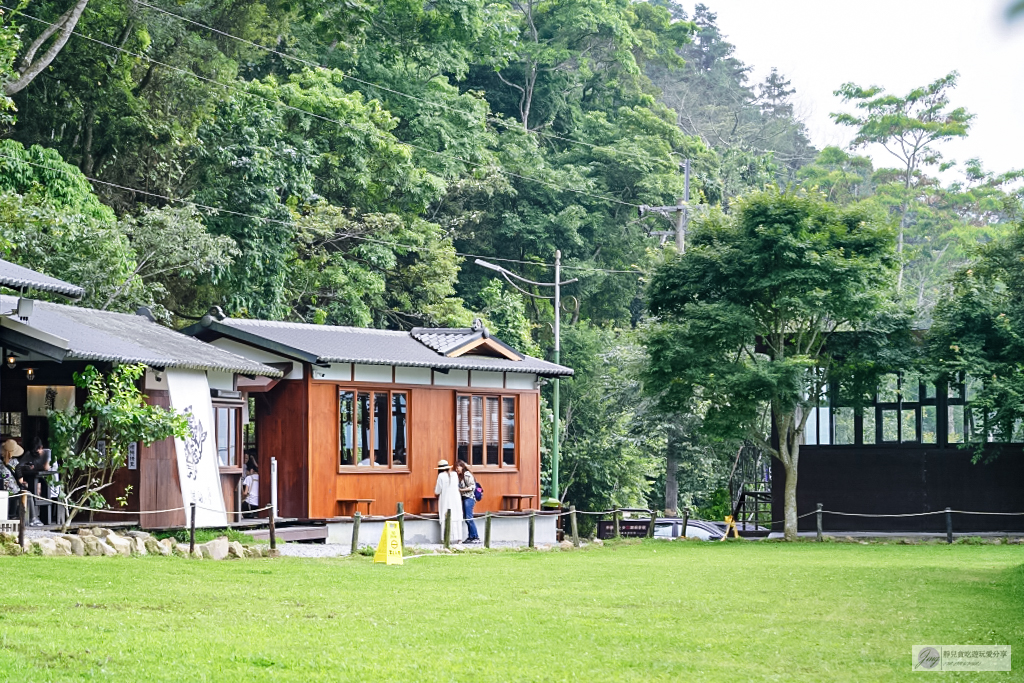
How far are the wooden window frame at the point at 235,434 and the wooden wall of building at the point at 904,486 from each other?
12879 mm

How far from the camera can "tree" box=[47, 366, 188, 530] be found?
1942 centimetres

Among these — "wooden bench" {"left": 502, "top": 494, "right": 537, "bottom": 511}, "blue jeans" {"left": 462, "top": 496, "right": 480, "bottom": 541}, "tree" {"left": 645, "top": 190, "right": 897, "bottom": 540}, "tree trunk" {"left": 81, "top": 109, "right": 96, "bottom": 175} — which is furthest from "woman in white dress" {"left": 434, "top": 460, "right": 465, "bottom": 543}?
"tree trunk" {"left": 81, "top": 109, "right": 96, "bottom": 175}

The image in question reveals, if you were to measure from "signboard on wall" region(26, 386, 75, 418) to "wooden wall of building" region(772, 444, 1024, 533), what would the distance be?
16224 mm

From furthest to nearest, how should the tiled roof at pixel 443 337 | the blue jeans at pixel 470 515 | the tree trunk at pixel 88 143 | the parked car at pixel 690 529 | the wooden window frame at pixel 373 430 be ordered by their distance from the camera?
the tree trunk at pixel 88 143 < the parked car at pixel 690 529 < the tiled roof at pixel 443 337 < the wooden window frame at pixel 373 430 < the blue jeans at pixel 470 515

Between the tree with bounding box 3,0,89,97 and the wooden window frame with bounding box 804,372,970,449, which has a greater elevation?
the tree with bounding box 3,0,89,97

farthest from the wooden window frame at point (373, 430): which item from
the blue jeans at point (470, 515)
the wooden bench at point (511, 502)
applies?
the wooden bench at point (511, 502)

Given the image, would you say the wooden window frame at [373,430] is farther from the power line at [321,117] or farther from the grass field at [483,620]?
the power line at [321,117]

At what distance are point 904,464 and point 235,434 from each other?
15.1 m

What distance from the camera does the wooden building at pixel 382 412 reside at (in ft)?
81.8

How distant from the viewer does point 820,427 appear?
29969mm

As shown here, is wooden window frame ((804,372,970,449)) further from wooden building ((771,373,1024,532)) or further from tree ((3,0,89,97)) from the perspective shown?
tree ((3,0,89,97))

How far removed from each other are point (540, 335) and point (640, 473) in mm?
9065

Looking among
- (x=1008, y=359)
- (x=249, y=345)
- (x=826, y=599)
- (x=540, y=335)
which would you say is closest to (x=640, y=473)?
(x=540, y=335)

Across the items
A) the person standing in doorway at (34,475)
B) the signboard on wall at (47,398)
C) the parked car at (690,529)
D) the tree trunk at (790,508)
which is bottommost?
the parked car at (690,529)
